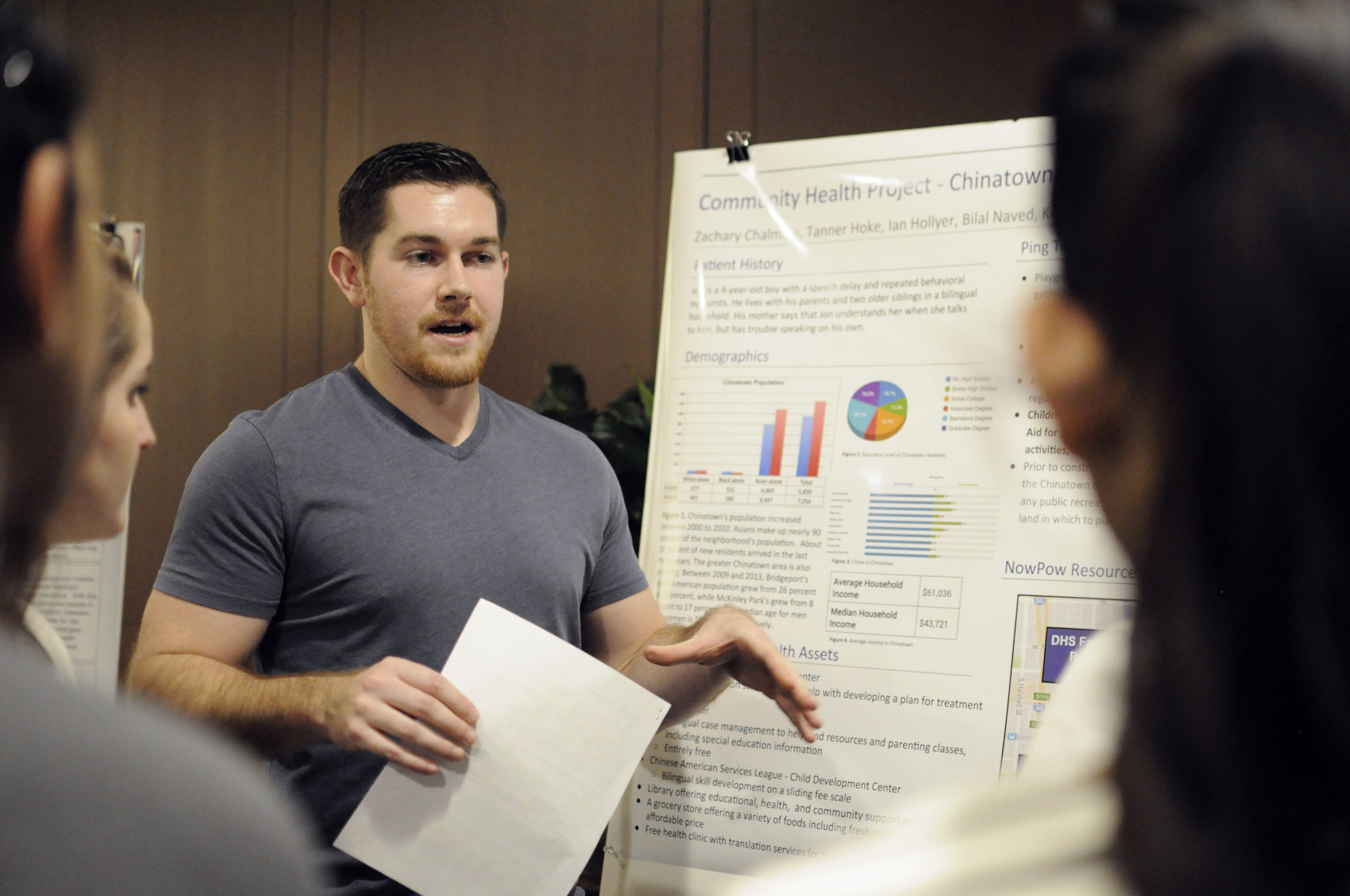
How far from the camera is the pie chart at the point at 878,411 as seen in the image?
1955mm

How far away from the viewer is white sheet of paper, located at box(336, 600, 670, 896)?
147 centimetres

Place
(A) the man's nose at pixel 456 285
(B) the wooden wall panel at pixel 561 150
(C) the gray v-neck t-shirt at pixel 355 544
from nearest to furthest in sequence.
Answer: (C) the gray v-neck t-shirt at pixel 355 544 < (A) the man's nose at pixel 456 285 < (B) the wooden wall panel at pixel 561 150

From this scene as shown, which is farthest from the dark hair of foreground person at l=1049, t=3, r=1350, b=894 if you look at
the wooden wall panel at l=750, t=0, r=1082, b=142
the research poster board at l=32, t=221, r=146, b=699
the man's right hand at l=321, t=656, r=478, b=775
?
the research poster board at l=32, t=221, r=146, b=699

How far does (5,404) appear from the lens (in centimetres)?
48

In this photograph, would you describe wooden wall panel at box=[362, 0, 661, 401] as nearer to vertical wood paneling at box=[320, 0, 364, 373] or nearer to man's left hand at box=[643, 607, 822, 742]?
vertical wood paneling at box=[320, 0, 364, 373]

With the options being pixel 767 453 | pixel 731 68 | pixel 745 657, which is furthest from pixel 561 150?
pixel 745 657

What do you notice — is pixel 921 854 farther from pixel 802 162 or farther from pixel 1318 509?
pixel 802 162

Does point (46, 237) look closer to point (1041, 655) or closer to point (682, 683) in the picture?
point (682, 683)

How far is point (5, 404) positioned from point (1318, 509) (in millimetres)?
533

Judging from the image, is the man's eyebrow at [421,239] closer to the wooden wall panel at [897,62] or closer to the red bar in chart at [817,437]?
the red bar in chart at [817,437]

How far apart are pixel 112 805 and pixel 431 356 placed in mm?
1525

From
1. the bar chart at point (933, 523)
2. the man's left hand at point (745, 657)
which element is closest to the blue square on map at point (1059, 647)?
the bar chart at point (933, 523)

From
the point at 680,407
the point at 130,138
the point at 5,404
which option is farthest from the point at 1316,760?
the point at 130,138

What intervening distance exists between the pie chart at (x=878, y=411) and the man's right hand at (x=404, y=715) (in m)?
0.90
